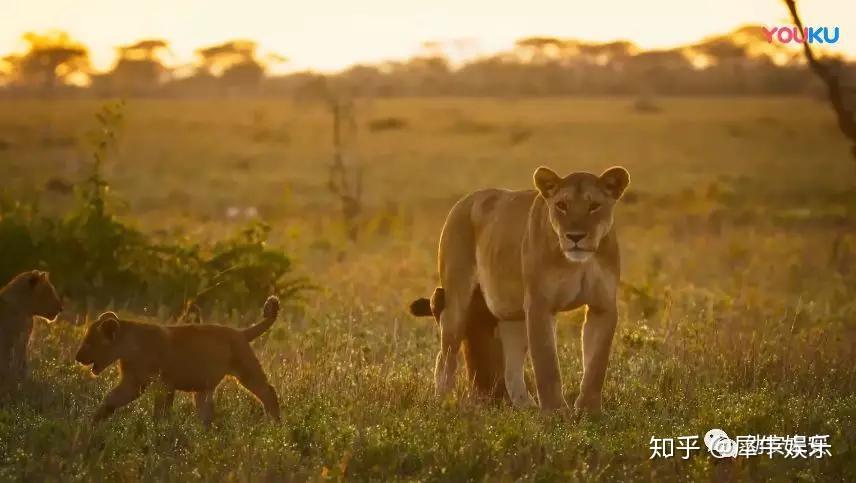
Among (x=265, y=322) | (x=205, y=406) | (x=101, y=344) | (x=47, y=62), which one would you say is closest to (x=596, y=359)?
(x=265, y=322)

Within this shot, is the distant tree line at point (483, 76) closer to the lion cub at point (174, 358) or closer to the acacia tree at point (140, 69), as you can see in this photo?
the acacia tree at point (140, 69)

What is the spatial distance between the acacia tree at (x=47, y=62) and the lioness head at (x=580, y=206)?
55.7m

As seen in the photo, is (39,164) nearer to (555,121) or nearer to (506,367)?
(555,121)

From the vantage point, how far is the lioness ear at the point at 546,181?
25.1ft

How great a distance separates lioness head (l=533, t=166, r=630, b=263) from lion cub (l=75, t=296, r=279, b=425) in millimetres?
1844

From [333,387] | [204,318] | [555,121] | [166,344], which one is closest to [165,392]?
[166,344]

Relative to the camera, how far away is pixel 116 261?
12281 millimetres

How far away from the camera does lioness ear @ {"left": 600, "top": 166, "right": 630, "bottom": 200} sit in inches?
301

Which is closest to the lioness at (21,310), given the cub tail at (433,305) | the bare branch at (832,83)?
the cub tail at (433,305)

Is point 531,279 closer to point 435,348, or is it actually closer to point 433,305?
point 433,305

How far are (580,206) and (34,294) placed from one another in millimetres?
3523

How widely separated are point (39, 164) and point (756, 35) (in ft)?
144

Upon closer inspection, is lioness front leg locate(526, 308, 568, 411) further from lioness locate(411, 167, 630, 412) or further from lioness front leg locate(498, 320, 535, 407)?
lioness front leg locate(498, 320, 535, 407)

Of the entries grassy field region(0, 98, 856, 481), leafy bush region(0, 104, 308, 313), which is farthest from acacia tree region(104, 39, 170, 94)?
leafy bush region(0, 104, 308, 313)
